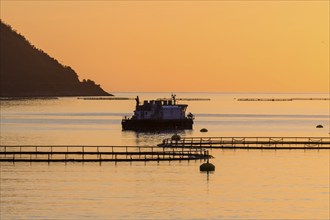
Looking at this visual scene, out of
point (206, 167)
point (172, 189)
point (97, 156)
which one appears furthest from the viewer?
point (97, 156)

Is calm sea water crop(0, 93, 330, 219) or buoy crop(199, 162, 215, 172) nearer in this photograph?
calm sea water crop(0, 93, 330, 219)

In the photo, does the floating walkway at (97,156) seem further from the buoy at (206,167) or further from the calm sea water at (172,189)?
the buoy at (206,167)

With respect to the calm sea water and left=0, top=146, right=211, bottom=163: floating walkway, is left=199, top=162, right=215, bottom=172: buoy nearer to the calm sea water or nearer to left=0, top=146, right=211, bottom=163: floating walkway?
the calm sea water

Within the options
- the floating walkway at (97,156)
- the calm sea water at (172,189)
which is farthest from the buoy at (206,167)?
the floating walkway at (97,156)

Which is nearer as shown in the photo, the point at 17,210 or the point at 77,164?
the point at 17,210

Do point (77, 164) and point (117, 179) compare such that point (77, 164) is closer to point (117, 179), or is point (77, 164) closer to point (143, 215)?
point (117, 179)

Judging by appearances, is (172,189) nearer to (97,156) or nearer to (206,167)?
(206,167)

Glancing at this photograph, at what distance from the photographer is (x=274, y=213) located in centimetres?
9019

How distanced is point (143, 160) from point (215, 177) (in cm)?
1552

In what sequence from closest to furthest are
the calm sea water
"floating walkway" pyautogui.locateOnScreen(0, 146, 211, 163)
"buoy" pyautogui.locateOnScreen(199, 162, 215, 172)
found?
the calm sea water, "buoy" pyautogui.locateOnScreen(199, 162, 215, 172), "floating walkway" pyautogui.locateOnScreen(0, 146, 211, 163)

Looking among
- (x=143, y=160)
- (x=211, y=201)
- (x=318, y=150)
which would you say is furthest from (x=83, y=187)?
(x=318, y=150)

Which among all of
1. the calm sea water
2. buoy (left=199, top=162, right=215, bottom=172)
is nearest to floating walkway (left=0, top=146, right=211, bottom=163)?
the calm sea water

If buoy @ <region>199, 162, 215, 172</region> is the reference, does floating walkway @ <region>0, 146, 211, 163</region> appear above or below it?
above

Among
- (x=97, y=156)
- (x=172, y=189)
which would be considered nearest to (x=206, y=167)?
(x=172, y=189)
